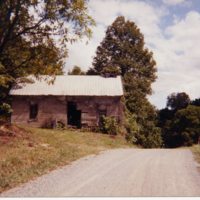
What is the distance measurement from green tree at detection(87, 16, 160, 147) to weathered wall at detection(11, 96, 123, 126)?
7710mm

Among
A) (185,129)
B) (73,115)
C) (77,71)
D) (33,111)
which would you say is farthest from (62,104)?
(185,129)

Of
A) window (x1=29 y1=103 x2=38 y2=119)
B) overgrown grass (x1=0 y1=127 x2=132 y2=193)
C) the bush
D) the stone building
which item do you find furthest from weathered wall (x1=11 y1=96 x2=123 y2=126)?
overgrown grass (x1=0 y1=127 x2=132 y2=193)

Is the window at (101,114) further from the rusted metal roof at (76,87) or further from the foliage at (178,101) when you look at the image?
the foliage at (178,101)

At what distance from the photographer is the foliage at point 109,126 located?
3896 cm

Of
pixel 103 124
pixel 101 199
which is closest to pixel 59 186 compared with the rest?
pixel 101 199

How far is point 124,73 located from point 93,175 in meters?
36.7

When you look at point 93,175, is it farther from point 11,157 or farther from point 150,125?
point 150,125

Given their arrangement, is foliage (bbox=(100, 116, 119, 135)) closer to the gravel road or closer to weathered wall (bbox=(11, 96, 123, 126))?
weathered wall (bbox=(11, 96, 123, 126))

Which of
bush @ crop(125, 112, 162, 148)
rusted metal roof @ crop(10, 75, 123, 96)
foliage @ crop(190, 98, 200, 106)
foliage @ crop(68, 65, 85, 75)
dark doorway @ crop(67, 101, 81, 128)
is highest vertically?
foliage @ crop(68, 65, 85, 75)

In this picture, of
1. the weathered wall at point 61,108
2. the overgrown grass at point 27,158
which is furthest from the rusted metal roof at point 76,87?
the overgrown grass at point 27,158

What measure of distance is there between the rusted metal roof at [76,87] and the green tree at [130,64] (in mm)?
5752

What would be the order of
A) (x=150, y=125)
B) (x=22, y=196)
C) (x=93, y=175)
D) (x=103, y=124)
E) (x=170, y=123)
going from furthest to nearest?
(x=170, y=123)
(x=150, y=125)
(x=103, y=124)
(x=93, y=175)
(x=22, y=196)

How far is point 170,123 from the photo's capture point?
69.8 m

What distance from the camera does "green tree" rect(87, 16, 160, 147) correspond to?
160 feet
